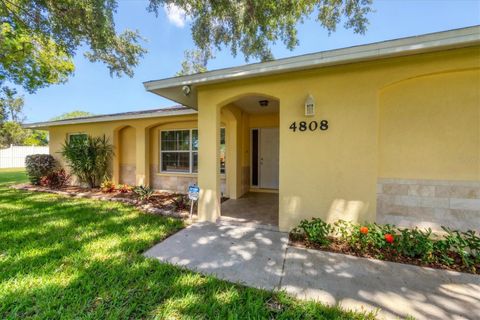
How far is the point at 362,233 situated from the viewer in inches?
128

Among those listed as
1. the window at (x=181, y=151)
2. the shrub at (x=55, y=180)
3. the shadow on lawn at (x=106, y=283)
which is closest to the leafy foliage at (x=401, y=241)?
the shadow on lawn at (x=106, y=283)

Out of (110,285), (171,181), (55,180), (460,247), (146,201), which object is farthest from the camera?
(55,180)

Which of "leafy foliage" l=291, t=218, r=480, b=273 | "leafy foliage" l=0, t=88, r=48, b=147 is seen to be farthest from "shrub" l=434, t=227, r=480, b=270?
"leafy foliage" l=0, t=88, r=48, b=147

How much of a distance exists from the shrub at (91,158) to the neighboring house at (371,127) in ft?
17.8

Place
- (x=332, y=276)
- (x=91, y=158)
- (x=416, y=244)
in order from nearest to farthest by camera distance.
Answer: (x=332, y=276), (x=416, y=244), (x=91, y=158)

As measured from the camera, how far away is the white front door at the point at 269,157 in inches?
304

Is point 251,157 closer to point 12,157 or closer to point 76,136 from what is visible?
point 76,136

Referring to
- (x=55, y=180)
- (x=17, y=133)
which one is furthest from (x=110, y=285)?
(x=17, y=133)

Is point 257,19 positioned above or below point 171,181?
above

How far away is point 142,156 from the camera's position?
26.4 ft

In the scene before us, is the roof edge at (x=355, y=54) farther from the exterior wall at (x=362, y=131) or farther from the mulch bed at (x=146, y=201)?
the mulch bed at (x=146, y=201)

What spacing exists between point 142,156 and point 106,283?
633 cm

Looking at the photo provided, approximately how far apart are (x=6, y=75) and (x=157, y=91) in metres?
9.39

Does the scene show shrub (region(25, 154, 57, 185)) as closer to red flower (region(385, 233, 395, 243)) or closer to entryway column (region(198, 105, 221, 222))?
entryway column (region(198, 105, 221, 222))
